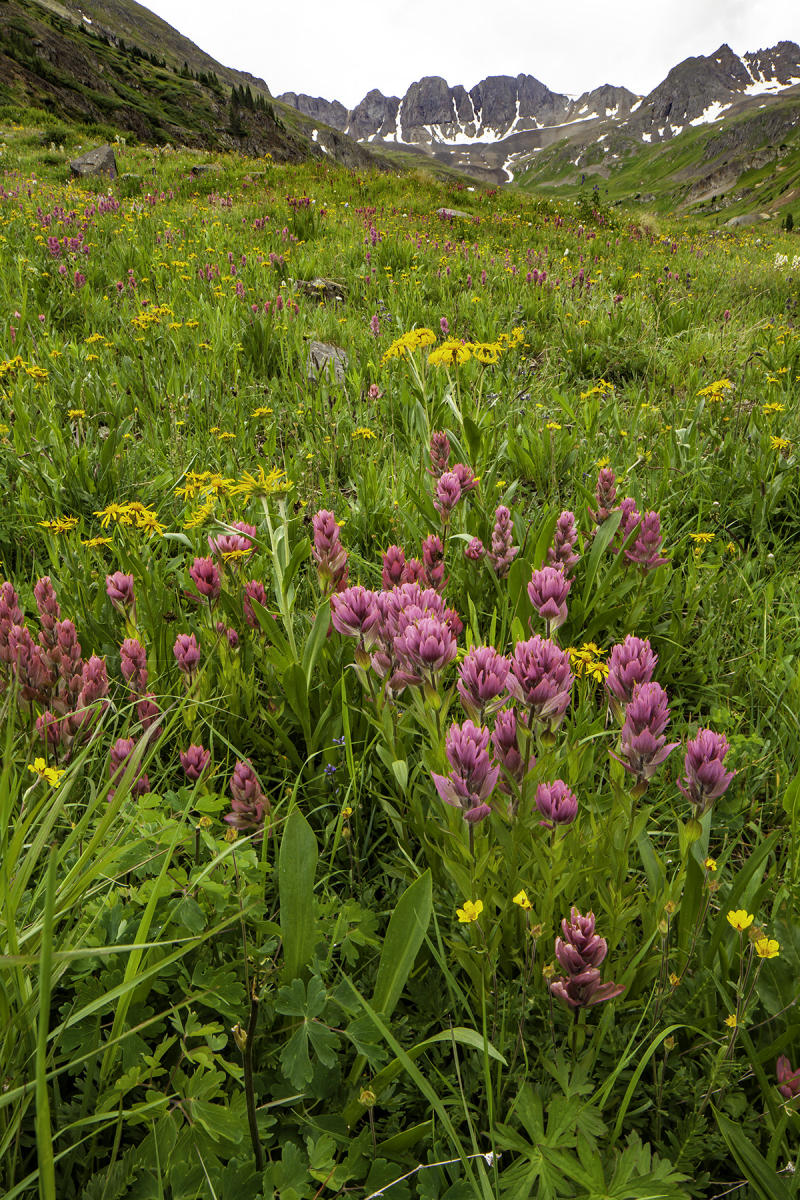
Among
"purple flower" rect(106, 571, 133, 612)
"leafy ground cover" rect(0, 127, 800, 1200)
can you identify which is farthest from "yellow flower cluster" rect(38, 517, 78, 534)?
"purple flower" rect(106, 571, 133, 612)

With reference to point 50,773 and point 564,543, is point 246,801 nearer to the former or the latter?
point 50,773

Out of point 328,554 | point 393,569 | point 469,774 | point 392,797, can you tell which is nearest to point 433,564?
point 393,569

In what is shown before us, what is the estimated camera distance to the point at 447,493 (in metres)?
2.29

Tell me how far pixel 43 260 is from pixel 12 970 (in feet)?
21.1

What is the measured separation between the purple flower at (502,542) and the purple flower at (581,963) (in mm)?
1309

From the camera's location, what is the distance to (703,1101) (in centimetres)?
100

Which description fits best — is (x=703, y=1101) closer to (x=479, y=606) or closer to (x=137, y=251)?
(x=479, y=606)

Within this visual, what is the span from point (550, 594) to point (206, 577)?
0.99 metres

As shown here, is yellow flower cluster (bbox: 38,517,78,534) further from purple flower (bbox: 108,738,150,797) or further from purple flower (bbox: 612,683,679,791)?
purple flower (bbox: 612,683,679,791)

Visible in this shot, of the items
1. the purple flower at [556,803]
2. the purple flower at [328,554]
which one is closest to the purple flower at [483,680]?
the purple flower at [556,803]

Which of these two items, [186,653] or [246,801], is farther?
[186,653]

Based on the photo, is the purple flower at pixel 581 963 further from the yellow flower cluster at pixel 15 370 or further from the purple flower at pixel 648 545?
the yellow flower cluster at pixel 15 370

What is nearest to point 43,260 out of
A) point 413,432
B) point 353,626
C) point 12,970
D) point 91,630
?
point 413,432

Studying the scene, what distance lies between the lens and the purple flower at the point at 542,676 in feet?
3.84
